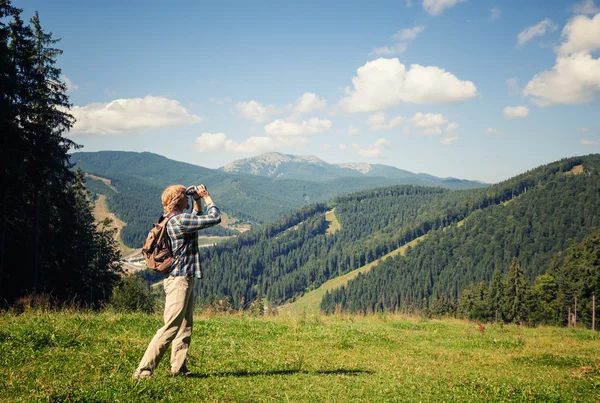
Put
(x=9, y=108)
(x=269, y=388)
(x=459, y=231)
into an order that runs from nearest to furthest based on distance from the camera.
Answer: (x=269, y=388) → (x=9, y=108) → (x=459, y=231)

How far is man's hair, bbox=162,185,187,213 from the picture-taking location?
593 centimetres

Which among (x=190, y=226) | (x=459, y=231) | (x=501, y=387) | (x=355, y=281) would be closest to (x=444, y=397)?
(x=501, y=387)

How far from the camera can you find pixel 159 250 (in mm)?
5824

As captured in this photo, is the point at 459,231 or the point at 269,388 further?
the point at 459,231

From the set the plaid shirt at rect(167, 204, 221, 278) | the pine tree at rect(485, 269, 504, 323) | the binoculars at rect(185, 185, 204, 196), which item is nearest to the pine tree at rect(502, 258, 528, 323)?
the pine tree at rect(485, 269, 504, 323)

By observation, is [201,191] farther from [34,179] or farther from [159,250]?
[34,179]

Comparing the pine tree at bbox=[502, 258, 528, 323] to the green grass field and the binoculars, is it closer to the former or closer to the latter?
the green grass field

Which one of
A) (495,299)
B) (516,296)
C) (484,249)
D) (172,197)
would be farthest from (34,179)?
A: (484,249)

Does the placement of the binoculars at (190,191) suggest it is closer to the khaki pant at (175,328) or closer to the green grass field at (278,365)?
the khaki pant at (175,328)

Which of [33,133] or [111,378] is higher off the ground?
[33,133]

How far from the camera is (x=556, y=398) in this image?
6031 millimetres

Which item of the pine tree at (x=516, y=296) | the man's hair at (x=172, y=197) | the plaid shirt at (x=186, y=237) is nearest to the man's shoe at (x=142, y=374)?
the plaid shirt at (x=186, y=237)

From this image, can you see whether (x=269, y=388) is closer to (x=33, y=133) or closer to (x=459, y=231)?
(x=33, y=133)

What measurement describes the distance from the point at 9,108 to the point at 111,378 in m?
15.7
